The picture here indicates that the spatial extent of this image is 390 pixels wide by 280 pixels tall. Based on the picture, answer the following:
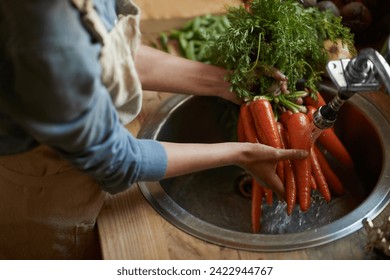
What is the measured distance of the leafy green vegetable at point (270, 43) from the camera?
1228 mm

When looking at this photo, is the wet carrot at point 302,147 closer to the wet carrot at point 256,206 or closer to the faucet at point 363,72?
the wet carrot at point 256,206

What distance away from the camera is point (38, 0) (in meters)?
0.68

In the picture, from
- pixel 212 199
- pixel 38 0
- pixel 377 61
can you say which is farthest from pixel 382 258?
pixel 38 0

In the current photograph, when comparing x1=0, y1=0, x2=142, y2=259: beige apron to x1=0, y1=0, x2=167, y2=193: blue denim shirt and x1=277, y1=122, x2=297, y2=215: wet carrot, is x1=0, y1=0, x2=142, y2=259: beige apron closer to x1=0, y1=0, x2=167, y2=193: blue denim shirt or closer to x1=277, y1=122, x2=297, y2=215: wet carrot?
x1=0, y1=0, x2=167, y2=193: blue denim shirt

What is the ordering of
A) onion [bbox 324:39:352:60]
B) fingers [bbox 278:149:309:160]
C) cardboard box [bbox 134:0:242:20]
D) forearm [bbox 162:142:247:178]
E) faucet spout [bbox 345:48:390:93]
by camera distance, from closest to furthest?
faucet spout [bbox 345:48:390:93] → forearm [bbox 162:142:247:178] → fingers [bbox 278:149:309:160] → onion [bbox 324:39:352:60] → cardboard box [bbox 134:0:242:20]

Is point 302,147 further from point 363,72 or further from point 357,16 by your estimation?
point 357,16

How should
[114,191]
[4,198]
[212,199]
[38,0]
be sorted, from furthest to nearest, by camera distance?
[212,199] → [4,198] → [114,191] → [38,0]

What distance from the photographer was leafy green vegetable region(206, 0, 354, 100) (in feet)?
4.03

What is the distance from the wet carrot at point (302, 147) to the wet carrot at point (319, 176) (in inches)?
1.5

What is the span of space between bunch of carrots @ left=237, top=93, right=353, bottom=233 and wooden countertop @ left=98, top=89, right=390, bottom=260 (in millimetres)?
200

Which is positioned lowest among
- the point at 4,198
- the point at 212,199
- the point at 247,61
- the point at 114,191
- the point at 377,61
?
the point at 212,199

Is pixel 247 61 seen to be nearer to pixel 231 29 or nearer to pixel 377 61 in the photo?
pixel 231 29

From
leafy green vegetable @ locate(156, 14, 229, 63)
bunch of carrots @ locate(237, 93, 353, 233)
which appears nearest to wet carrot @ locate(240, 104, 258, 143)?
bunch of carrots @ locate(237, 93, 353, 233)

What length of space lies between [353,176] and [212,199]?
0.38 metres
